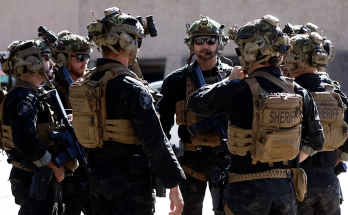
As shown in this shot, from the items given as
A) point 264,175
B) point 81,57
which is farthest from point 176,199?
point 81,57

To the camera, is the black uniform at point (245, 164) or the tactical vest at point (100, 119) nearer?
the black uniform at point (245, 164)

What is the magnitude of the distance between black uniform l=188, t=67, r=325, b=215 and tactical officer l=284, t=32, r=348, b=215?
0.86 metres

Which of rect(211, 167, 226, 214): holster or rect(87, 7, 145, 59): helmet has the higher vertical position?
rect(87, 7, 145, 59): helmet

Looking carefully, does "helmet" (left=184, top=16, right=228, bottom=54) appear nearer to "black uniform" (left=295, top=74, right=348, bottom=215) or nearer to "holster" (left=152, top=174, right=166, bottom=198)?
"black uniform" (left=295, top=74, right=348, bottom=215)

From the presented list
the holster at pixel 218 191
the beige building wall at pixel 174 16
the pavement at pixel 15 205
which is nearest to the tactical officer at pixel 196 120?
the holster at pixel 218 191

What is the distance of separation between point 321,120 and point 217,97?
1415 millimetres

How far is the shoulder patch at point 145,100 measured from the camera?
13.2 feet

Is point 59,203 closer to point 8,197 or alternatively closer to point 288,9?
point 8,197

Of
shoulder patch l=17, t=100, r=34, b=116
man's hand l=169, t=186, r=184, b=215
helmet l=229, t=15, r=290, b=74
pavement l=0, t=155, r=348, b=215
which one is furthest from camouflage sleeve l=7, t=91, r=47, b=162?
pavement l=0, t=155, r=348, b=215

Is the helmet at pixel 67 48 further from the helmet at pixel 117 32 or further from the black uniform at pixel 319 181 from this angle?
the black uniform at pixel 319 181

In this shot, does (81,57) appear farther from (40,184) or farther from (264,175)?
(264,175)

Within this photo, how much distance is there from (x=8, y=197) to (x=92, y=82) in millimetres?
5481

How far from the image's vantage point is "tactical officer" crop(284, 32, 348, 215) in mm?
4891

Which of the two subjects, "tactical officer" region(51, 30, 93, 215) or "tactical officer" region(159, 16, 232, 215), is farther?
"tactical officer" region(51, 30, 93, 215)
